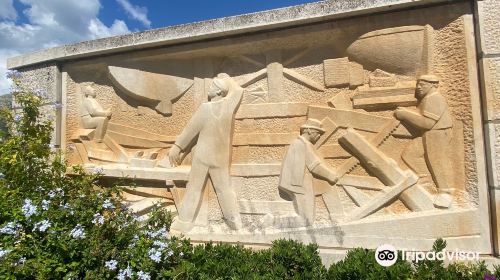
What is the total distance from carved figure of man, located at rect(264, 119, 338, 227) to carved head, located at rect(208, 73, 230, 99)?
891mm

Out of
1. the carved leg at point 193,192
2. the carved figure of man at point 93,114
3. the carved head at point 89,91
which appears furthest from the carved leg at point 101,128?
the carved leg at point 193,192

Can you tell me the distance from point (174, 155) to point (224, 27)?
1406 mm

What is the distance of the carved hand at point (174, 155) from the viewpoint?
157 inches

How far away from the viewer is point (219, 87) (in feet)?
12.4

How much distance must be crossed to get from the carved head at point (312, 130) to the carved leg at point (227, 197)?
86 centimetres

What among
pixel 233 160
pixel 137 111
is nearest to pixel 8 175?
pixel 137 111

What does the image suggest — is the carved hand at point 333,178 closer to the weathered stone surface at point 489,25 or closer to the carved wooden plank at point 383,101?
the carved wooden plank at point 383,101

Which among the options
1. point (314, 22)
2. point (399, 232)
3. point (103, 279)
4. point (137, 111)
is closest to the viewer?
point (103, 279)

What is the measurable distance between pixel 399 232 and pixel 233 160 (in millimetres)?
1651

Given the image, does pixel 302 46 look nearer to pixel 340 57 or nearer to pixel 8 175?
pixel 340 57

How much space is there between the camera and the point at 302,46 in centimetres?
358

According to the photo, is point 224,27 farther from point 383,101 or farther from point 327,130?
point 383,101

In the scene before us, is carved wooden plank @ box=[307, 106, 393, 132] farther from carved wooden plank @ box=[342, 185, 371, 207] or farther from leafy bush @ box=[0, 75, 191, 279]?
leafy bush @ box=[0, 75, 191, 279]

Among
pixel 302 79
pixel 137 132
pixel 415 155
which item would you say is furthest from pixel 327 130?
pixel 137 132
